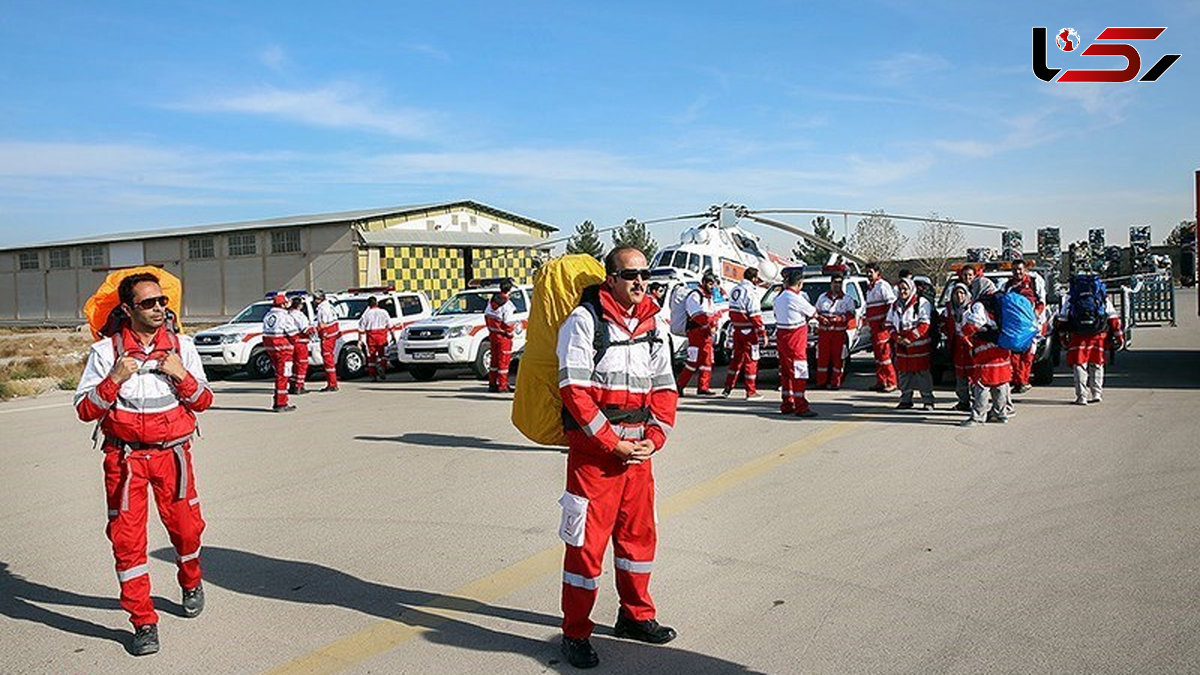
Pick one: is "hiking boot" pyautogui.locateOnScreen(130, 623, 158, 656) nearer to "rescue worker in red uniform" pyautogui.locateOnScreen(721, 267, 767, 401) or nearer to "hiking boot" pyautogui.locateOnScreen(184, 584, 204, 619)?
"hiking boot" pyautogui.locateOnScreen(184, 584, 204, 619)

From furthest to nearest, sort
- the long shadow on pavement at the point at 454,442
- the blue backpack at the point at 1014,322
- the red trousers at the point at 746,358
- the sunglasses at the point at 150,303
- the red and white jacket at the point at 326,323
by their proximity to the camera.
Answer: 1. the red and white jacket at the point at 326,323
2. the red trousers at the point at 746,358
3. the blue backpack at the point at 1014,322
4. the long shadow on pavement at the point at 454,442
5. the sunglasses at the point at 150,303

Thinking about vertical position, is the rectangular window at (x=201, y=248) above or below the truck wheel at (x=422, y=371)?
above

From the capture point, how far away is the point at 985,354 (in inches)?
438

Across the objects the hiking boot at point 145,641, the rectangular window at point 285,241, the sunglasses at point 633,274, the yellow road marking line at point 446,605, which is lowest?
the yellow road marking line at point 446,605

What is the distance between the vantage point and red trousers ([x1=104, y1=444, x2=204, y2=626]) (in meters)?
4.90

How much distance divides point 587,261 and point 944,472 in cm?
492

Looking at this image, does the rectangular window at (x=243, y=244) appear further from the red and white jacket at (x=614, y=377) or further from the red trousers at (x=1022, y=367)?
the red and white jacket at (x=614, y=377)

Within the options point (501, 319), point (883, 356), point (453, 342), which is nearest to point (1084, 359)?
point (883, 356)

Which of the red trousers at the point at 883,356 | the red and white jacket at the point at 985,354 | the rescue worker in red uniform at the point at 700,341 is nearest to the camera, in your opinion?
the red and white jacket at the point at 985,354

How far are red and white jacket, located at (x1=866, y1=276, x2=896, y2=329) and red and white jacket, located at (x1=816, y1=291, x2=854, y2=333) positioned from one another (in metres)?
0.29

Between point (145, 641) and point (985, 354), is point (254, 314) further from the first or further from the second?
point (145, 641)

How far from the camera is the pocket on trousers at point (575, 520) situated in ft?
15.1

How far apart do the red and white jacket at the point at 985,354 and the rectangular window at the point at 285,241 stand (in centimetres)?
3436

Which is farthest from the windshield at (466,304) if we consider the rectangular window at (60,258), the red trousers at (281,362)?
the rectangular window at (60,258)
